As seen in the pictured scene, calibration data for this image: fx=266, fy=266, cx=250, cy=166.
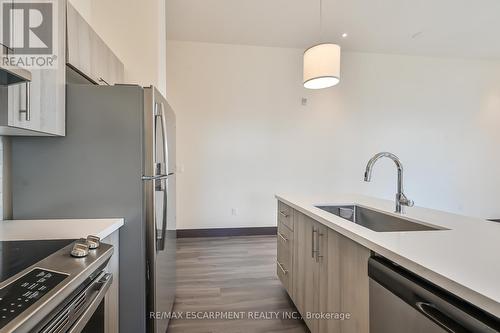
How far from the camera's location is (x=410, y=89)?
4910mm

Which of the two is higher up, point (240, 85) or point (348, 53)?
point (348, 53)

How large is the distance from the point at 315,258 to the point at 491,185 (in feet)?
18.1

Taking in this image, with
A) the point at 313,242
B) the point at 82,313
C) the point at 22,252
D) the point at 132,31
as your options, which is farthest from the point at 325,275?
the point at 132,31

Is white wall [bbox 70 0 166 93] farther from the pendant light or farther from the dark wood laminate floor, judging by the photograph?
the dark wood laminate floor

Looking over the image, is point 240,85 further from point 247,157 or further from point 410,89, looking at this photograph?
point 410,89

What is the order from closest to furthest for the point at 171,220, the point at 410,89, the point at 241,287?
the point at 171,220, the point at 241,287, the point at 410,89

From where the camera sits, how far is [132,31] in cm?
257

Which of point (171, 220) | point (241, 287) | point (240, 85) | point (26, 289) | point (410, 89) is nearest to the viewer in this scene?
point (26, 289)

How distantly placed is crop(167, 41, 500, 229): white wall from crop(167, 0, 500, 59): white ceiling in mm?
334

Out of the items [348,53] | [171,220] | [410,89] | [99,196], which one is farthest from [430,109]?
[99,196]

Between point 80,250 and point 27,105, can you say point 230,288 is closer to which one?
point 80,250

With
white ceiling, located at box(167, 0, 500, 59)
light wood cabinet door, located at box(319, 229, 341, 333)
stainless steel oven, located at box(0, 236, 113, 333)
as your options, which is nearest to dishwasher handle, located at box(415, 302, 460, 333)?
light wood cabinet door, located at box(319, 229, 341, 333)

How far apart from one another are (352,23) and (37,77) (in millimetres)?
3843

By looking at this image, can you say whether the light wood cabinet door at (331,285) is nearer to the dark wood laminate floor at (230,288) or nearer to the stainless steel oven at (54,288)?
the dark wood laminate floor at (230,288)
